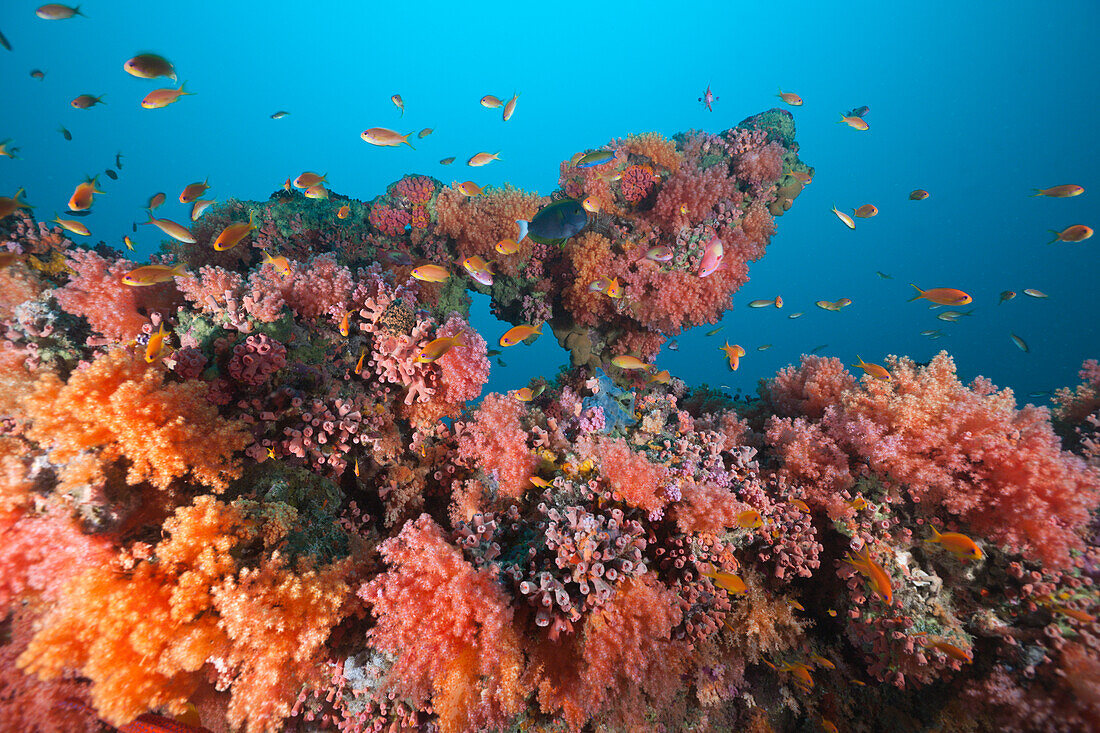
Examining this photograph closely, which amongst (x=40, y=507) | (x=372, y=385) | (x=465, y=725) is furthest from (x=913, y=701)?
(x=40, y=507)

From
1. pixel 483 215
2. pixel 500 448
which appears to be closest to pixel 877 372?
pixel 500 448

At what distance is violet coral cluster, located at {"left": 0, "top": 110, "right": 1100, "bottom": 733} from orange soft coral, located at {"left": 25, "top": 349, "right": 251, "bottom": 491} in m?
0.02

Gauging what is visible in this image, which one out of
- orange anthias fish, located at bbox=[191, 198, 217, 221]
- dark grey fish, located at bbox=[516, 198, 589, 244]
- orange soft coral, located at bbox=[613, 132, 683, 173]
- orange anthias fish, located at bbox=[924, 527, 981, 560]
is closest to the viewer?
orange anthias fish, located at bbox=[924, 527, 981, 560]

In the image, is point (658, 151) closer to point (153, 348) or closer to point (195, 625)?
point (153, 348)

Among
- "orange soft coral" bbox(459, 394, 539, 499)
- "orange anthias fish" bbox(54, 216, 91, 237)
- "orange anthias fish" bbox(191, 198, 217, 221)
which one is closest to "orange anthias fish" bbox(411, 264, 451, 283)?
"orange soft coral" bbox(459, 394, 539, 499)

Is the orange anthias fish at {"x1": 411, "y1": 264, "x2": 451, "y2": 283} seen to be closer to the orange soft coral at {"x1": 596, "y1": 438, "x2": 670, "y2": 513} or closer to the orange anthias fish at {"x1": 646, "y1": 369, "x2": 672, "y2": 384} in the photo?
the orange soft coral at {"x1": 596, "y1": 438, "x2": 670, "y2": 513}

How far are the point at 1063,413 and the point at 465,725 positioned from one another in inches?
279

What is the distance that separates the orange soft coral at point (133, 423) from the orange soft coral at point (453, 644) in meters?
1.71

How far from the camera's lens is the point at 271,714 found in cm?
271

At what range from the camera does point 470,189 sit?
680cm

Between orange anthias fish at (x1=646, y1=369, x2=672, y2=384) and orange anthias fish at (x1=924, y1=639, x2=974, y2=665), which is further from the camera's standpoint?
orange anthias fish at (x1=646, y1=369, x2=672, y2=384)

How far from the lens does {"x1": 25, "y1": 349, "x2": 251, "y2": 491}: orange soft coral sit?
283cm

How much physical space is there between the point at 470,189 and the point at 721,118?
119586 mm

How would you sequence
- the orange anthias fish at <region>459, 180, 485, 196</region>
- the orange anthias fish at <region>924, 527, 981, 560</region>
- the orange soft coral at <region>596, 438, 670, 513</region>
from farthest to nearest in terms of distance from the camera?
the orange anthias fish at <region>459, 180, 485, 196</region>, the orange soft coral at <region>596, 438, 670, 513</region>, the orange anthias fish at <region>924, 527, 981, 560</region>
